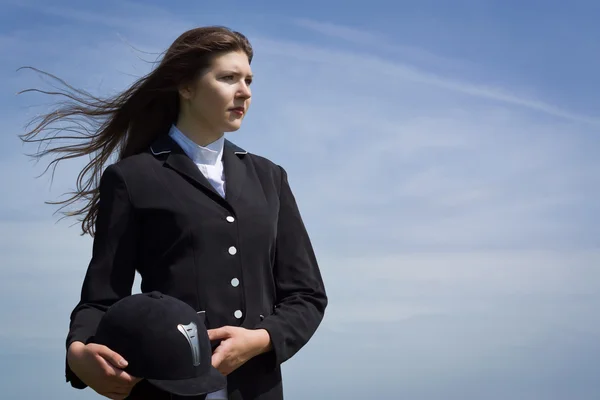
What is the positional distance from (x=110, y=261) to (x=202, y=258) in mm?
449

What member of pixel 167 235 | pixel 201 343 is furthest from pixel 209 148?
pixel 201 343

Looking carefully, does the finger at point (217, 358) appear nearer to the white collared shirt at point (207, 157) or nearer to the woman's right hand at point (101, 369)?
the woman's right hand at point (101, 369)

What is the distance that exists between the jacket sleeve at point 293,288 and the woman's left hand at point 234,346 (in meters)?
0.12

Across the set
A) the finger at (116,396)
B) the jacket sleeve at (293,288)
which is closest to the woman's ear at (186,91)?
the jacket sleeve at (293,288)

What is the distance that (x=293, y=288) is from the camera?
14.9ft

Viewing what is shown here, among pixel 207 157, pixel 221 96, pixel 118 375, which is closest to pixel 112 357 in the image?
pixel 118 375

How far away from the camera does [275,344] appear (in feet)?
13.8

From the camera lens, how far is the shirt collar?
14.9ft

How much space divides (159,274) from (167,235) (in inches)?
7.2

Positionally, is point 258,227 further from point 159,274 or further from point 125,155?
point 125,155

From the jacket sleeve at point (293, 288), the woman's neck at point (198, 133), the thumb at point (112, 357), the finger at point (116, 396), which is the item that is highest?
the woman's neck at point (198, 133)

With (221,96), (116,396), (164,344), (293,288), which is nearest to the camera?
(164,344)

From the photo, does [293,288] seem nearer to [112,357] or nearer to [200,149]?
[200,149]

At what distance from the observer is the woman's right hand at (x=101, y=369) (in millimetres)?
3822
